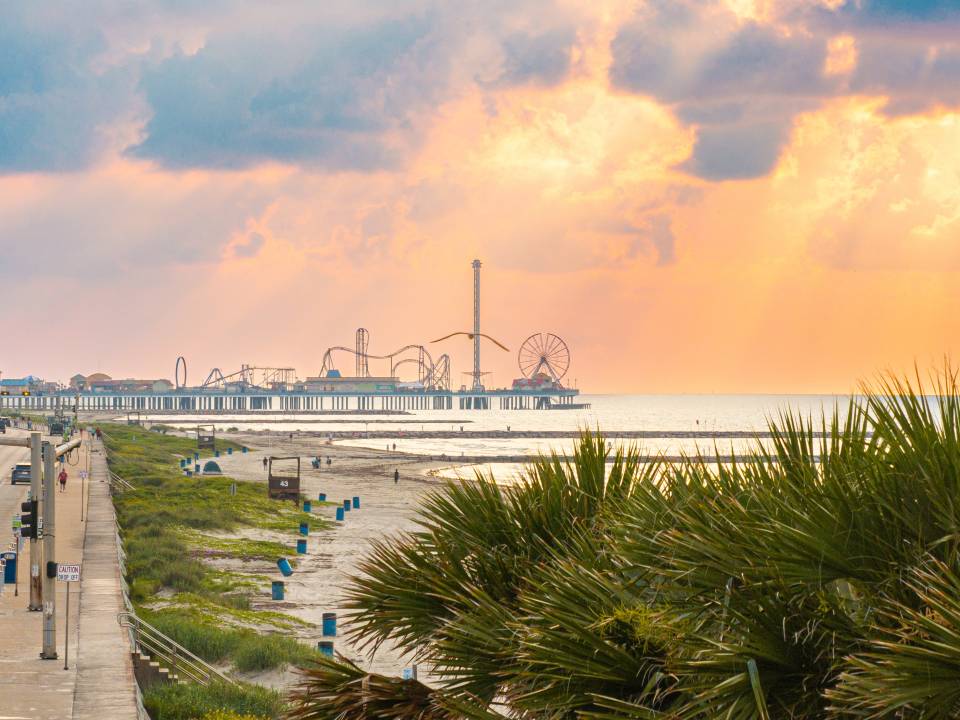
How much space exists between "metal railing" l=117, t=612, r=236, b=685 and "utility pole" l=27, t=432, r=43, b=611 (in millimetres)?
2489

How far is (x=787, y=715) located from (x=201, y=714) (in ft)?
50.0

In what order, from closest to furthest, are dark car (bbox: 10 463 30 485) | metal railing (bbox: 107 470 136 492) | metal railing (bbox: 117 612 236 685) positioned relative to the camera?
metal railing (bbox: 117 612 236 685)
metal railing (bbox: 107 470 136 492)
dark car (bbox: 10 463 30 485)

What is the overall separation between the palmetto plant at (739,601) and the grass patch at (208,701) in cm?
1088

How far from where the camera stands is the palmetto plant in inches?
256

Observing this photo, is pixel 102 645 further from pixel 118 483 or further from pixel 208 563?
pixel 118 483

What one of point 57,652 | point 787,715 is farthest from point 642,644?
point 57,652

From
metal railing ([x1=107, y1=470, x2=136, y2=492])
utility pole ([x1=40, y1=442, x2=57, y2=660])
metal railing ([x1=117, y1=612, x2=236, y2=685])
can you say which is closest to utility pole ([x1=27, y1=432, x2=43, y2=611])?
utility pole ([x1=40, y1=442, x2=57, y2=660])

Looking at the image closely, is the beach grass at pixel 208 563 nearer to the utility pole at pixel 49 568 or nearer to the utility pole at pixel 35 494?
the utility pole at pixel 35 494

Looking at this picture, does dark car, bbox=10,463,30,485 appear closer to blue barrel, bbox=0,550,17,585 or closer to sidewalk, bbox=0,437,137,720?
sidewalk, bbox=0,437,137,720

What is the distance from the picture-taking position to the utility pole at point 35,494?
25688mm

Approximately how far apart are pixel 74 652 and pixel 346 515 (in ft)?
128

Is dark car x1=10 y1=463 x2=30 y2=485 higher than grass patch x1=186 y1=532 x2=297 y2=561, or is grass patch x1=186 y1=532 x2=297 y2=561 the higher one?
dark car x1=10 y1=463 x2=30 y2=485

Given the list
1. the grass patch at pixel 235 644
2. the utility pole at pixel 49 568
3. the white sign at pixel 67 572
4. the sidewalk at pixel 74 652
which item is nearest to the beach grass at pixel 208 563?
the grass patch at pixel 235 644

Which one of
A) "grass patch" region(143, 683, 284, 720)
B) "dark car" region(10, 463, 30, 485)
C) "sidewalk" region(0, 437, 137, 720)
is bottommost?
"grass patch" region(143, 683, 284, 720)
